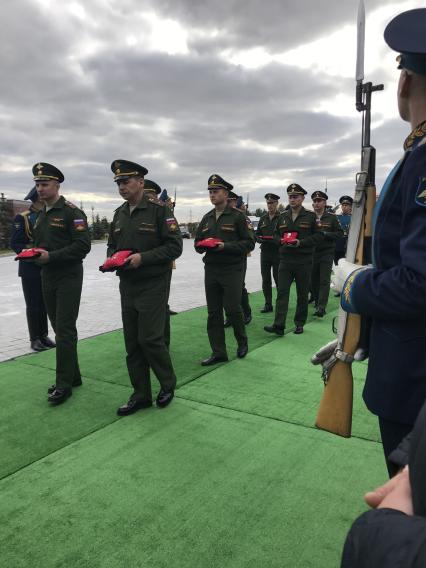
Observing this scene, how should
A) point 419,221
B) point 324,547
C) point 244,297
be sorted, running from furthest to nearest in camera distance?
point 244,297
point 324,547
point 419,221

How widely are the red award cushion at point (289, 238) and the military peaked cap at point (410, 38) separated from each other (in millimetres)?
4967

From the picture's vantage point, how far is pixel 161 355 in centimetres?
381

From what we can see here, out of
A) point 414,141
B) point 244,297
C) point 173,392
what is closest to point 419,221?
point 414,141

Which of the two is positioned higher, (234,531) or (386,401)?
(386,401)

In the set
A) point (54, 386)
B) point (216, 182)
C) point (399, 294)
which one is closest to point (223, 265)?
point (216, 182)

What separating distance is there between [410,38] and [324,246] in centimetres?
702

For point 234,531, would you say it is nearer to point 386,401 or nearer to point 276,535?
point 276,535

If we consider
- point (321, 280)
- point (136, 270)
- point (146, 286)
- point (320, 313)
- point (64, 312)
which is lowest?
point (320, 313)

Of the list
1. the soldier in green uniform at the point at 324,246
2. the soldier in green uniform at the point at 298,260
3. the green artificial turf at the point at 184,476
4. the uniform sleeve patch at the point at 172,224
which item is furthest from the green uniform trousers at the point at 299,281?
the uniform sleeve patch at the point at 172,224

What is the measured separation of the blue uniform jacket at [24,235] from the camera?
220 inches

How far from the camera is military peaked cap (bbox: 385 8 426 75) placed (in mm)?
1160

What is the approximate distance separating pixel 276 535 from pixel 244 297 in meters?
4.84

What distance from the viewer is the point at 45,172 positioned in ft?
13.5

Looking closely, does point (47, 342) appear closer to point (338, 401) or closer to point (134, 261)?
point (134, 261)
